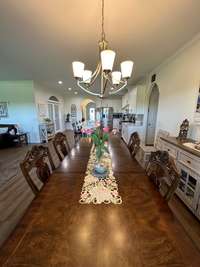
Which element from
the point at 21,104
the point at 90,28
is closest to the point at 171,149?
the point at 90,28

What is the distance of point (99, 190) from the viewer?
3.63 ft

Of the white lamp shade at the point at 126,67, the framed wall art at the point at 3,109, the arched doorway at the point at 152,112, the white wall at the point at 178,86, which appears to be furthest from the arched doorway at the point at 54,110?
the white lamp shade at the point at 126,67

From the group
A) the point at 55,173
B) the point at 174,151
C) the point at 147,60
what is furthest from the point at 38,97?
the point at 174,151

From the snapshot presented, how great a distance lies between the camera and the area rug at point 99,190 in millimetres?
985

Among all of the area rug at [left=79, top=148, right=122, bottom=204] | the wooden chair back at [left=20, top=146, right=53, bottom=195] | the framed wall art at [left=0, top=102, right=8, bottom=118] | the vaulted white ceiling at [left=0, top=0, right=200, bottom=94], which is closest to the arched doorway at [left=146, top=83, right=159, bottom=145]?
the vaulted white ceiling at [left=0, top=0, right=200, bottom=94]

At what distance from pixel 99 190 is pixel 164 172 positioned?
0.64 m

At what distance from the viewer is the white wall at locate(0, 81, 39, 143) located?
519 cm

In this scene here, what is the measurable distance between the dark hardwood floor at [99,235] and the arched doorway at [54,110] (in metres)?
6.63

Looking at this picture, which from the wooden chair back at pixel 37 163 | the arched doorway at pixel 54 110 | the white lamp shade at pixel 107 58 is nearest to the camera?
the wooden chair back at pixel 37 163

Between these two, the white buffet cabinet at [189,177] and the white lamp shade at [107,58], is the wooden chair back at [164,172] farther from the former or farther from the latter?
the white lamp shade at [107,58]

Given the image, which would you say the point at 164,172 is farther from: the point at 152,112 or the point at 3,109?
the point at 3,109

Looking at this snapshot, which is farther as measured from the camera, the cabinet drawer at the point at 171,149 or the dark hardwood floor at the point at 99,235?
the cabinet drawer at the point at 171,149

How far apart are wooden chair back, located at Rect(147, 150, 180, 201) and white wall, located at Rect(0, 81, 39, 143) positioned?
17.7ft

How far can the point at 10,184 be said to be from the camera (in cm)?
253
